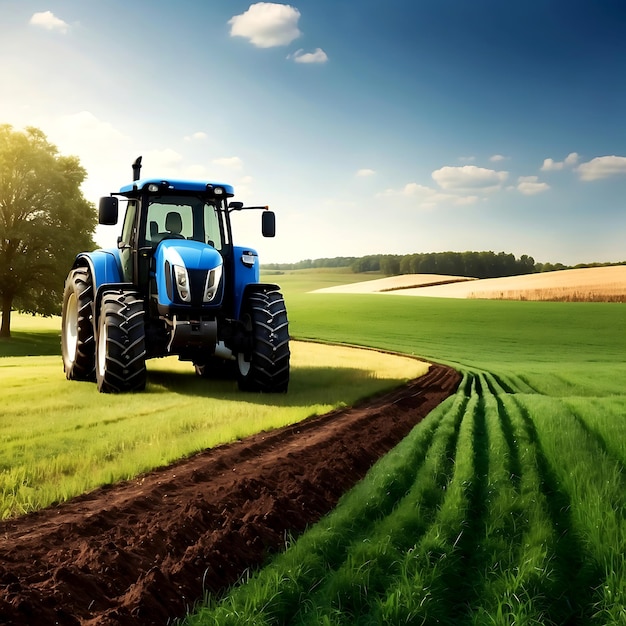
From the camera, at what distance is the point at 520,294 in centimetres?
5094

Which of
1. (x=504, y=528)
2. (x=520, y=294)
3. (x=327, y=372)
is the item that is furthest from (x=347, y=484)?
(x=520, y=294)

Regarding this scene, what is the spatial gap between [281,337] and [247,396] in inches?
40.6

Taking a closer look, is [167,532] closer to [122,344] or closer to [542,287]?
[122,344]

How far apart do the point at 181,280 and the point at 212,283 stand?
0.47m

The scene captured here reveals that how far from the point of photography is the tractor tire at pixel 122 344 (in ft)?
32.3

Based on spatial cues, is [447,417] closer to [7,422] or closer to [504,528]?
[504,528]

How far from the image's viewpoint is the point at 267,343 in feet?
33.7

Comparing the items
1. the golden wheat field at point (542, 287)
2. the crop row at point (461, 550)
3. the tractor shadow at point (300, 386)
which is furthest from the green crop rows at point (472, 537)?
the golden wheat field at point (542, 287)

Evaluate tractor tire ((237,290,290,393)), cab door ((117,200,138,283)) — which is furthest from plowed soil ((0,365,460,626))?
cab door ((117,200,138,283))

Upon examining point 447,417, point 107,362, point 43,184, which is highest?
point 43,184

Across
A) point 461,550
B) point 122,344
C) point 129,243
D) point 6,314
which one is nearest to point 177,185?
point 129,243

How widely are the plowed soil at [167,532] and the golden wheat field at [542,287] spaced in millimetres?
44199

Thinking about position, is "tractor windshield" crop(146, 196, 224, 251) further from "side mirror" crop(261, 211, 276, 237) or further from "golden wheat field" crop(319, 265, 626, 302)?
"golden wheat field" crop(319, 265, 626, 302)

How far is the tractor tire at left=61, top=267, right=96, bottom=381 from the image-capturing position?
11555mm
